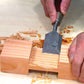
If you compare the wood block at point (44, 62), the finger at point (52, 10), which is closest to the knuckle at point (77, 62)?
the wood block at point (44, 62)

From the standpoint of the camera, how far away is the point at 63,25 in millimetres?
1267

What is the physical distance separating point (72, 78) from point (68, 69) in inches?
2.9

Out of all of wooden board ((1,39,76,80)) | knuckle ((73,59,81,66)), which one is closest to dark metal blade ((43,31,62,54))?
wooden board ((1,39,76,80))

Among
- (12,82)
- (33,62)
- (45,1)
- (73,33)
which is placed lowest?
(12,82)

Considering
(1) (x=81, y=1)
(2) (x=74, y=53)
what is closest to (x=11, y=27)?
(2) (x=74, y=53)

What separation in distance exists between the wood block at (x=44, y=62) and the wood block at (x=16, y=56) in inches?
1.7

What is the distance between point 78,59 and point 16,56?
322 mm

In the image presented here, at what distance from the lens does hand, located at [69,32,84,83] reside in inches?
33.3

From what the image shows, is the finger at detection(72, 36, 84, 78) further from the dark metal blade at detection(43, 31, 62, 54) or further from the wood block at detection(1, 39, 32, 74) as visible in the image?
the wood block at detection(1, 39, 32, 74)

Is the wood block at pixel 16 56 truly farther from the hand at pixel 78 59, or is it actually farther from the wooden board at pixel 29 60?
the hand at pixel 78 59

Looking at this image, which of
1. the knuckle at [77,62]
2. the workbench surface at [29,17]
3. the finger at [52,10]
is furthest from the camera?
the workbench surface at [29,17]

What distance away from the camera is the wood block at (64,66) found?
2.89 ft

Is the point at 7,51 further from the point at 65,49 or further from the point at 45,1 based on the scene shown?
the point at 45,1

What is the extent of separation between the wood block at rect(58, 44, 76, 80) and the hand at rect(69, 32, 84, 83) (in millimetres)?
28
